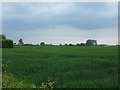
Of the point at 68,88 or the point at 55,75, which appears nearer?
the point at 68,88

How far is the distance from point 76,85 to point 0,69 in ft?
8.59

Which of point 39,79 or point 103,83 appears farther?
point 39,79

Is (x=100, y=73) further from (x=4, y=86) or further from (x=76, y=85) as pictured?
(x=4, y=86)

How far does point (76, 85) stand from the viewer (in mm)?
4707

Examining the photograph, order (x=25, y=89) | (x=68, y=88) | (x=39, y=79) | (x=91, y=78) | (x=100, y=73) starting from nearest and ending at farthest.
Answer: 1. (x=25, y=89)
2. (x=68, y=88)
3. (x=39, y=79)
4. (x=91, y=78)
5. (x=100, y=73)

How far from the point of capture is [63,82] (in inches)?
201

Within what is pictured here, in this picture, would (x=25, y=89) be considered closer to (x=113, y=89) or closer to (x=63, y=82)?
(x=63, y=82)

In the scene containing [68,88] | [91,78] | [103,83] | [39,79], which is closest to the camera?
[68,88]

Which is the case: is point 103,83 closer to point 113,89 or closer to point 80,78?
point 113,89

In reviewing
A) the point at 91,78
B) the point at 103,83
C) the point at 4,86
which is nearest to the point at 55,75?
the point at 91,78

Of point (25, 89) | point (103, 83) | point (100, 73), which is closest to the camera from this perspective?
point (25, 89)

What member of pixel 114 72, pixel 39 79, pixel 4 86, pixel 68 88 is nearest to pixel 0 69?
pixel 39 79

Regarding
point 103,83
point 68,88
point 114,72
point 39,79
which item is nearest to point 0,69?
point 39,79

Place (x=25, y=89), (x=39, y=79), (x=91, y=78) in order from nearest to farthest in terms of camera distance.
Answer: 1. (x=25, y=89)
2. (x=39, y=79)
3. (x=91, y=78)
